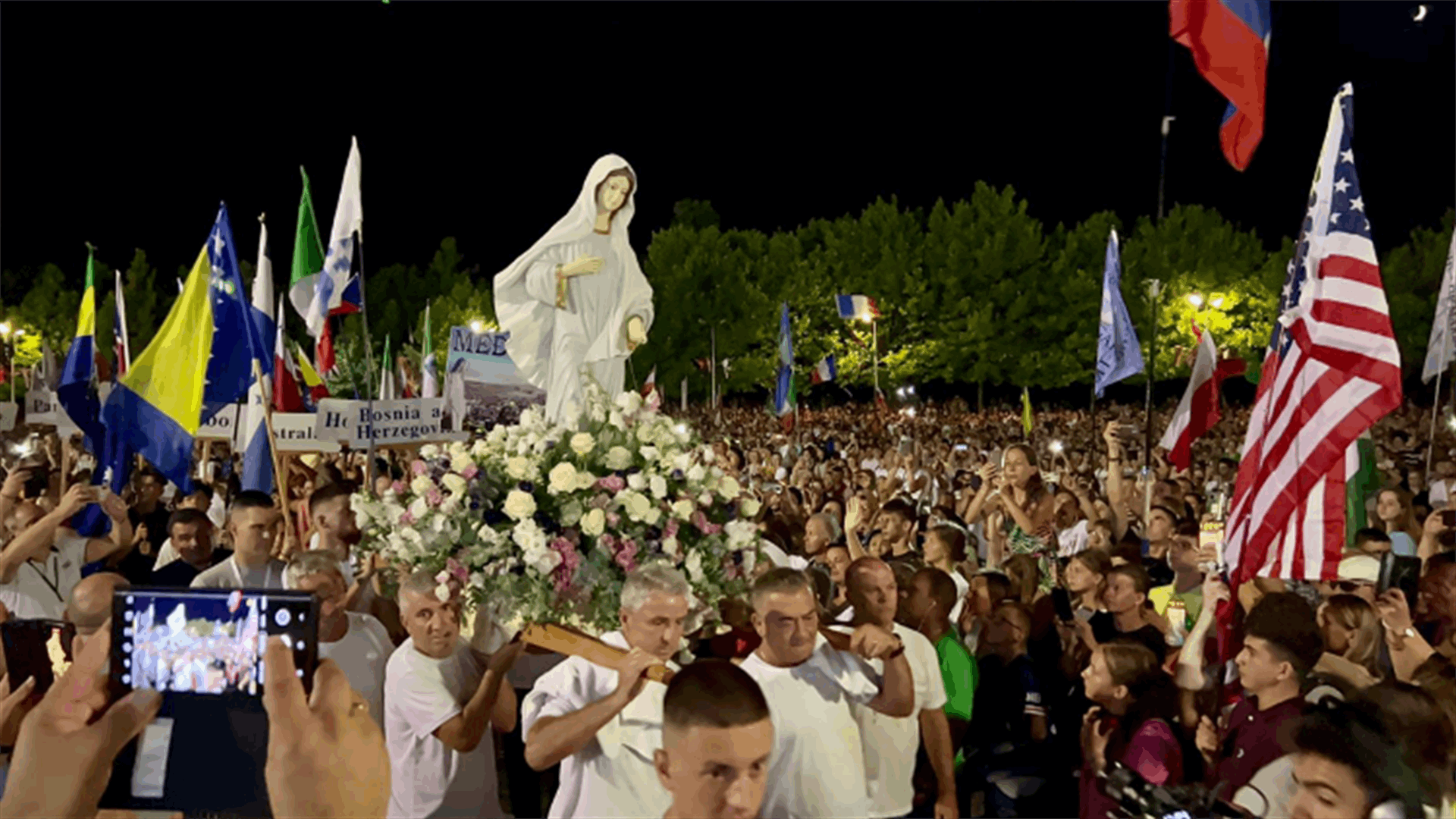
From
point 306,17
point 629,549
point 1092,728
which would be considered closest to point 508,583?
point 629,549

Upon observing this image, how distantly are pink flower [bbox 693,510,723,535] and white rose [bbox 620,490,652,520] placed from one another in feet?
0.76

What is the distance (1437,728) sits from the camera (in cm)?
388

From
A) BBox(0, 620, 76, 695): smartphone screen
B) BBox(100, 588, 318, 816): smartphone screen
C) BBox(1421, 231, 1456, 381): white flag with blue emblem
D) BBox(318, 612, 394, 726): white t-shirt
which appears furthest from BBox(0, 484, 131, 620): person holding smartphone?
BBox(1421, 231, 1456, 381): white flag with blue emblem

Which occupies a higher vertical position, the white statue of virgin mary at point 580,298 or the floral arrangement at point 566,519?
the white statue of virgin mary at point 580,298

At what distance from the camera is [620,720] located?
450cm

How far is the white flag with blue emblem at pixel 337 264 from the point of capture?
11883 mm

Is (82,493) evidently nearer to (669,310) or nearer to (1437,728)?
(1437,728)

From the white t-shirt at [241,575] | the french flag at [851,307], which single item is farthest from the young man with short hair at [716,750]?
the french flag at [851,307]

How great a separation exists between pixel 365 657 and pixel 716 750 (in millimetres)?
2957

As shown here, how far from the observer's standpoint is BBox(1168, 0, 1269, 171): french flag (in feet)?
26.4

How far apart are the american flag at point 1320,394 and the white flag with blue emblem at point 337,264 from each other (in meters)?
7.46

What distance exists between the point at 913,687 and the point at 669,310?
170 feet

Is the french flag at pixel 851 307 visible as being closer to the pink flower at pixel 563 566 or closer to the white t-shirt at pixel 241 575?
the white t-shirt at pixel 241 575

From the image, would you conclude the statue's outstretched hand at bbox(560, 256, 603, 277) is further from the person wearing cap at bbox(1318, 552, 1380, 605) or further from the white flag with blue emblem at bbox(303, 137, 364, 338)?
the person wearing cap at bbox(1318, 552, 1380, 605)
